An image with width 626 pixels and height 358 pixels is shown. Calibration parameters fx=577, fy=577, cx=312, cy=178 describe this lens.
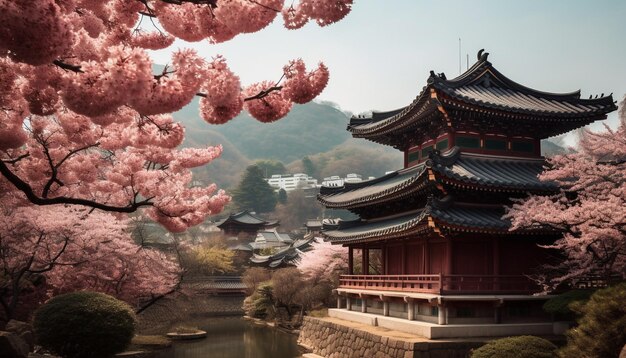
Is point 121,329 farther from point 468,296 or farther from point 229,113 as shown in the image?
point 229,113

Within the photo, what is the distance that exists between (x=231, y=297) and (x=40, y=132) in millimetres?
50317

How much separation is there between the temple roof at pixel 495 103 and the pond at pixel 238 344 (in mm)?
14045

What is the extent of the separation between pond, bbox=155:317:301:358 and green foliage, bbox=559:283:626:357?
694 inches

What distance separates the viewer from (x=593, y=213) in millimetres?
16188

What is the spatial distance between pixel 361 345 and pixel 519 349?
883cm

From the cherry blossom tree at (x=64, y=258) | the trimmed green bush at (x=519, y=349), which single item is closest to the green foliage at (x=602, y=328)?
the trimmed green bush at (x=519, y=349)

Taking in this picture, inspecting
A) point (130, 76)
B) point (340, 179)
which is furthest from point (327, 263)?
point (340, 179)

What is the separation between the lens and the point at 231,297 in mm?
64062

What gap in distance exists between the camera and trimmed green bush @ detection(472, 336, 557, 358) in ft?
47.2

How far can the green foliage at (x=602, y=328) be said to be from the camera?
13.1 meters

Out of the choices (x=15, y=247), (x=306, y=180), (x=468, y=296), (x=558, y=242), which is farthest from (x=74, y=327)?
(x=306, y=180)

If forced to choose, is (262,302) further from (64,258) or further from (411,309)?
(411,309)

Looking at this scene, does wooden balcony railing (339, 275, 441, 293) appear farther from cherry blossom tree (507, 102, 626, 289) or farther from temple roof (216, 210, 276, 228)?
temple roof (216, 210, 276, 228)

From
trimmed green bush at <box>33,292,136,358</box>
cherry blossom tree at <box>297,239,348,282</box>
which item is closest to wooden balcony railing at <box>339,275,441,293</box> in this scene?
cherry blossom tree at <box>297,239,348,282</box>
